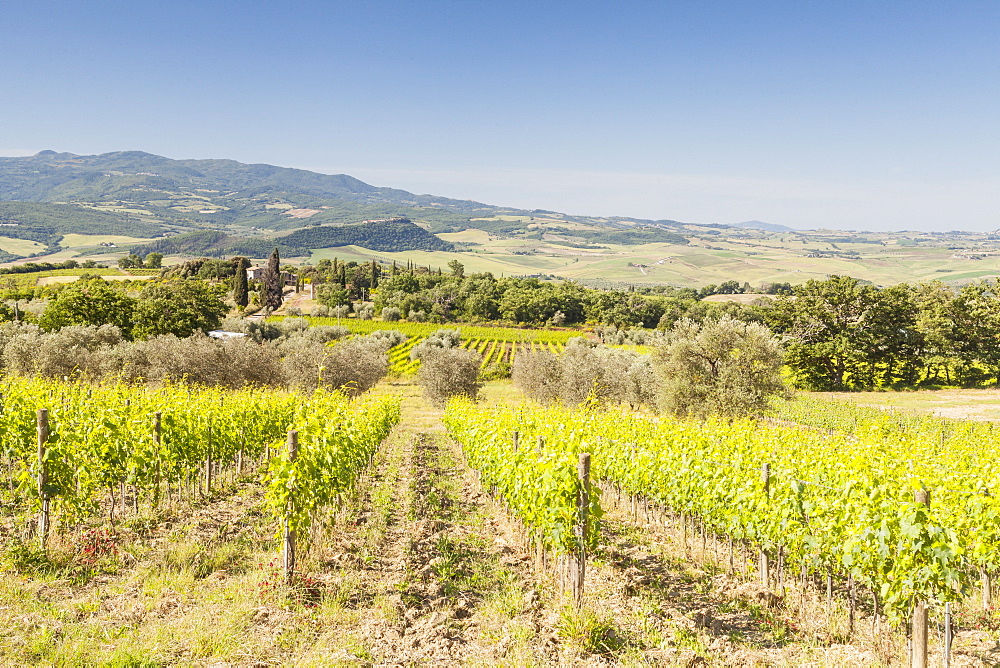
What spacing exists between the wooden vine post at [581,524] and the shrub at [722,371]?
2259 centimetres

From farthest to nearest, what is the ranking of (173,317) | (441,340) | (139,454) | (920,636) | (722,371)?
(441,340), (173,317), (722,371), (139,454), (920,636)

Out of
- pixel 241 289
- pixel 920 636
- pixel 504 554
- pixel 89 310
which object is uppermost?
pixel 920 636

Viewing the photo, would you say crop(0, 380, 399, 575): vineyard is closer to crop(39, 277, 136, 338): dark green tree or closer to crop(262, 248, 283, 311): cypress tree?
crop(39, 277, 136, 338): dark green tree

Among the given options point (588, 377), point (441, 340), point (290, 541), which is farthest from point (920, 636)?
point (441, 340)

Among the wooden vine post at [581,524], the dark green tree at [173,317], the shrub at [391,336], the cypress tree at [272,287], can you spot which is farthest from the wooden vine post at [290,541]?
the cypress tree at [272,287]

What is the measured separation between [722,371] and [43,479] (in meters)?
28.3

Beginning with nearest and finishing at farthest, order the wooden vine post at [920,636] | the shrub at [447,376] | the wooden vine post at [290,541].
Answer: the wooden vine post at [920,636] < the wooden vine post at [290,541] < the shrub at [447,376]

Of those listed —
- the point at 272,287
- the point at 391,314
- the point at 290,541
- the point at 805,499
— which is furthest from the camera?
the point at 272,287

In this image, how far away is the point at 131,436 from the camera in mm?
10008

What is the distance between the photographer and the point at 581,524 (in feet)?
25.5

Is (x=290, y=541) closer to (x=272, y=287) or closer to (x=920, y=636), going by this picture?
(x=920, y=636)

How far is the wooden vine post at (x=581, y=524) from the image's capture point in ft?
25.2

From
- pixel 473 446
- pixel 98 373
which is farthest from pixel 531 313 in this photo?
pixel 473 446

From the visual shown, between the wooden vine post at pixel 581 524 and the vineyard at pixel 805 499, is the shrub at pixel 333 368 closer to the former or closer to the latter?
the vineyard at pixel 805 499
